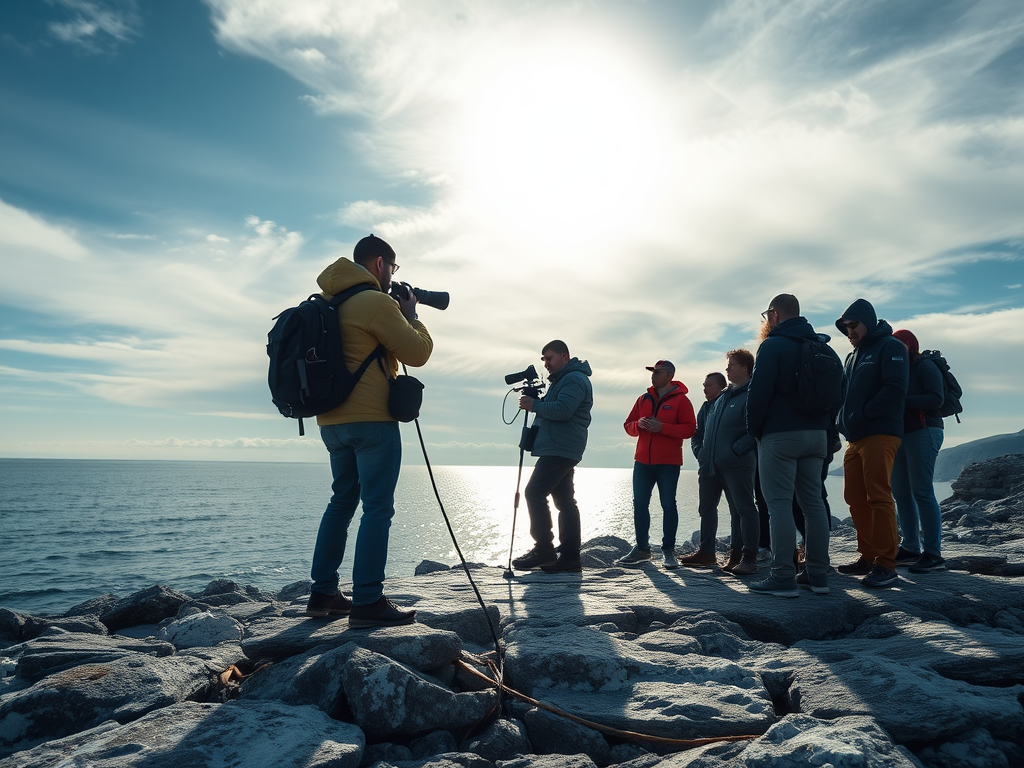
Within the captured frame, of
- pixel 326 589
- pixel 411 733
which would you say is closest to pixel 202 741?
pixel 411 733

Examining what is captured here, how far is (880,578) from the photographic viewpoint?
18.5ft

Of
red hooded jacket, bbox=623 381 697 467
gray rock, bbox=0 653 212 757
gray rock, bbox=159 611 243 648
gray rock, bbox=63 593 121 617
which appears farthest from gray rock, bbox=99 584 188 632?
gray rock, bbox=63 593 121 617

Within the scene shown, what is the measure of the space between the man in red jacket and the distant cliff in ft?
453

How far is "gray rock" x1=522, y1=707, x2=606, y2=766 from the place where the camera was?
311 cm

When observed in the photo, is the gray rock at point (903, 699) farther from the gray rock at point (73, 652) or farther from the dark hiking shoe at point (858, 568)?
the gray rock at point (73, 652)

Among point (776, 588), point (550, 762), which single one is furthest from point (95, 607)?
point (550, 762)

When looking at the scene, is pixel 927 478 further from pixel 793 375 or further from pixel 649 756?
pixel 649 756

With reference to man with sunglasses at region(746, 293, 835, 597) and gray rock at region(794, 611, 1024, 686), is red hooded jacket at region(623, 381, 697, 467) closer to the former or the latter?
man with sunglasses at region(746, 293, 835, 597)

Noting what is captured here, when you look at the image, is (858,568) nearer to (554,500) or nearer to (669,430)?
(669,430)

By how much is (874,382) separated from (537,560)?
13.6 ft

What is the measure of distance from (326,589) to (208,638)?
142 cm

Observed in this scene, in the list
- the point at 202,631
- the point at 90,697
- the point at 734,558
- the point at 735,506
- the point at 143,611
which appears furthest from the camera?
the point at 143,611

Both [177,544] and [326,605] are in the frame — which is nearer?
[326,605]

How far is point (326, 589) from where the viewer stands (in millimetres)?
4488
